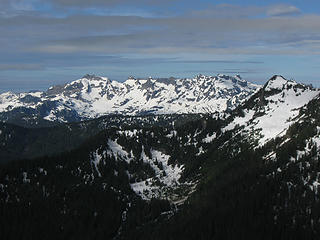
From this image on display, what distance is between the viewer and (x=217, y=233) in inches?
7682

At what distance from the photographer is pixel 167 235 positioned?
198m

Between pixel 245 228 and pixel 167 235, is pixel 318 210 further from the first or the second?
pixel 167 235

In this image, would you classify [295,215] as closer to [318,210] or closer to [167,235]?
[318,210]

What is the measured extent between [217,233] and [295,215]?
41.2m

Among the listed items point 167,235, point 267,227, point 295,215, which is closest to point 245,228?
point 267,227

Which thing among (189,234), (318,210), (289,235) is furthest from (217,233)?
(318,210)

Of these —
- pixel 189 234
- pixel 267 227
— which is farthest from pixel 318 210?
pixel 189 234

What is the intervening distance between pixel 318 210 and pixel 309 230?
1325 centimetres

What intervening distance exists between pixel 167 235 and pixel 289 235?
59245 millimetres

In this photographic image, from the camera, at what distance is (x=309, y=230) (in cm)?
18925

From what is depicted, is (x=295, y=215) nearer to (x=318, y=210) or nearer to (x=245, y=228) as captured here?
(x=318, y=210)

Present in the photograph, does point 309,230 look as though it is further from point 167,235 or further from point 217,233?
point 167,235

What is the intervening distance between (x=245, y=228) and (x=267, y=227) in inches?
425

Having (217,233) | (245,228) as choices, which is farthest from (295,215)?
(217,233)
